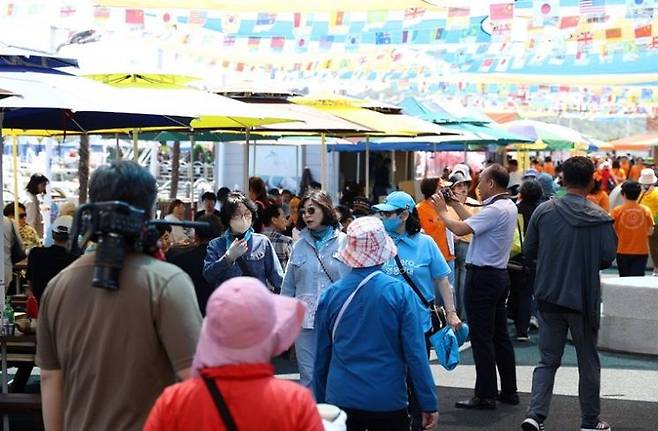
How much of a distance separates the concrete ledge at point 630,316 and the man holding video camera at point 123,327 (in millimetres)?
9634

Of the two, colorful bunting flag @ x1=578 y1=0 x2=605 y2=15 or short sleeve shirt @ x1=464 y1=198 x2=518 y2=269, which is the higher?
colorful bunting flag @ x1=578 y1=0 x2=605 y2=15

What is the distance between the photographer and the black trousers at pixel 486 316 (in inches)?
385

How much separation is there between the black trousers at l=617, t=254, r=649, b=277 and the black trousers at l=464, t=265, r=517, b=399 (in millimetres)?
7995

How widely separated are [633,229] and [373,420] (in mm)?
12222

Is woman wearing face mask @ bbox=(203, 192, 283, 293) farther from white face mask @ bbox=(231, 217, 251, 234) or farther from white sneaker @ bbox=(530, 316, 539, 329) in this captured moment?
white sneaker @ bbox=(530, 316, 539, 329)

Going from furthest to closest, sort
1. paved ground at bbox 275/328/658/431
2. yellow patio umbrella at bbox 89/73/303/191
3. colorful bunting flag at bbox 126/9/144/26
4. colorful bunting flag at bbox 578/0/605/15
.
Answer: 1. colorful bunting flag at bbox 126/9/144/26
2. colorful bunting flag at bbox 578/0/605/15
3. yellow patio umbrella at bbox 89/73/303/191
4. paved ground at bbox 275/328/658/431

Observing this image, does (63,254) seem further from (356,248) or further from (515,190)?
(515,190)

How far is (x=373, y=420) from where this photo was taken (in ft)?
19.9

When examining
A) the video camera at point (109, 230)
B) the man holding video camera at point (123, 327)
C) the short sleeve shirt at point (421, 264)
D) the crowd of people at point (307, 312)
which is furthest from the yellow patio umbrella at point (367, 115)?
the video camera at point (109, 230)

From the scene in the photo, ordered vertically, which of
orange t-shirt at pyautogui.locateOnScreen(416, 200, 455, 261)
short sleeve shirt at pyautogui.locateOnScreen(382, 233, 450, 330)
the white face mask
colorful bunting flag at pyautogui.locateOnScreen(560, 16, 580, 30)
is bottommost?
orange t-shirt at pyautogui.locateOnScreen(416, 200, 455, 261)

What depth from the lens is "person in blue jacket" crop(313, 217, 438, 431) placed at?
239 inches

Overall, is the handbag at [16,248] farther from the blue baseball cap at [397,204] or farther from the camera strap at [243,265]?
the blue baseball cap at [397,204]

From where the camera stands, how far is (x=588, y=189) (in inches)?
347

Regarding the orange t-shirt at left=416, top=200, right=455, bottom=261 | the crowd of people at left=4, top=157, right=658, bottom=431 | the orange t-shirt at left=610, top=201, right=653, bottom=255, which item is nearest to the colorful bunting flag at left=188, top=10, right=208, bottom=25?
the orange t-shirt at left=610, top=201, right=653, bottom=255
